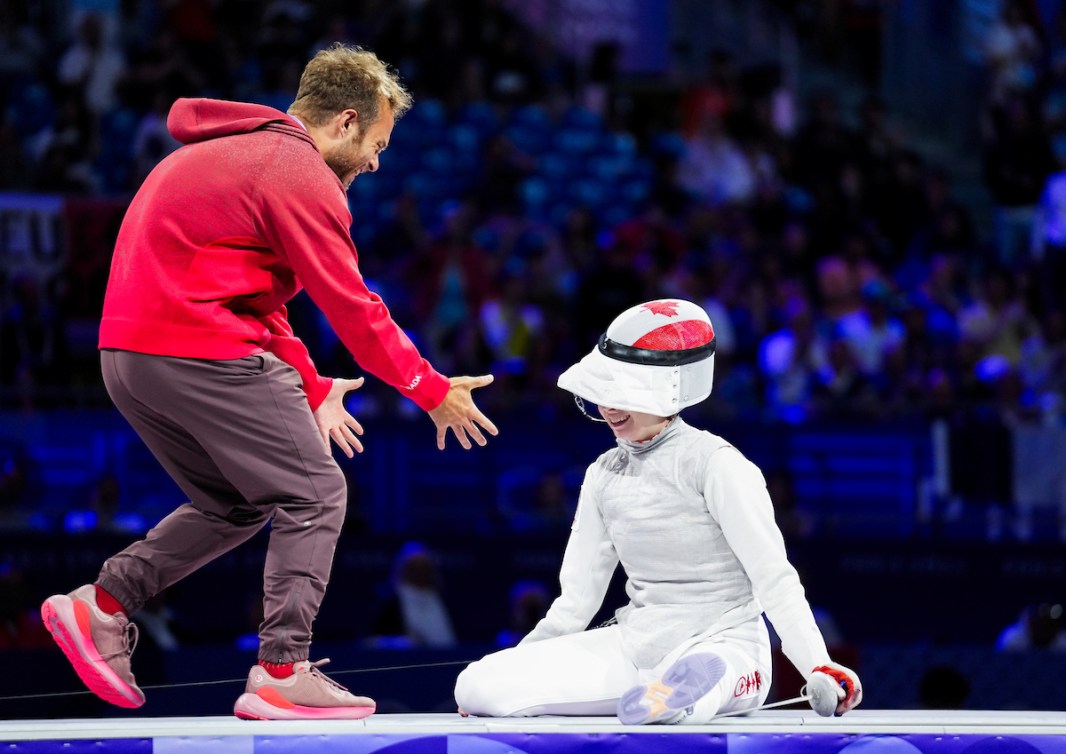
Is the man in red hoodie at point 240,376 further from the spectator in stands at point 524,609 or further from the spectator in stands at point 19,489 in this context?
the spectator in stands at point 19,489

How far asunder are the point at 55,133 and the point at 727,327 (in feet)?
14.9

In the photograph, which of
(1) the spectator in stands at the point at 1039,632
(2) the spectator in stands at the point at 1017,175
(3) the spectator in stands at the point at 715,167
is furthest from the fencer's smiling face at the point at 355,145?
(2) the spectator in stands at the point at 1017,175

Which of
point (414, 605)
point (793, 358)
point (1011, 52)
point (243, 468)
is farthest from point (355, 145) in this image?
point (1011, 52)

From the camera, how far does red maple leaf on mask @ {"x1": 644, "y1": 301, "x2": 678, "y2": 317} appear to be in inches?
135

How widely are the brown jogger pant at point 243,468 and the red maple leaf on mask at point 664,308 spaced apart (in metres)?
0.81

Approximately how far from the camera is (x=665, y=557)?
3.35m

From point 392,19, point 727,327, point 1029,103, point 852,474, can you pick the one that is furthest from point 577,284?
point 1029,103

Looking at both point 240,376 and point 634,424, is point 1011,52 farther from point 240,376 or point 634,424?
point 240,376

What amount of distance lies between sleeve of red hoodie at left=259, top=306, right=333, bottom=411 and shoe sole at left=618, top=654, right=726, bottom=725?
1.06 m

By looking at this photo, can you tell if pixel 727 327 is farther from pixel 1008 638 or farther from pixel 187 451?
pixel 187 451

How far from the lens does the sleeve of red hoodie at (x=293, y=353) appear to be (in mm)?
3443

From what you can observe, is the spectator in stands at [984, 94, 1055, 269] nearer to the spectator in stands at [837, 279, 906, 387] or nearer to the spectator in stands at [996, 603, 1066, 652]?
the spectator in stands at [837, 279, 906, 387]

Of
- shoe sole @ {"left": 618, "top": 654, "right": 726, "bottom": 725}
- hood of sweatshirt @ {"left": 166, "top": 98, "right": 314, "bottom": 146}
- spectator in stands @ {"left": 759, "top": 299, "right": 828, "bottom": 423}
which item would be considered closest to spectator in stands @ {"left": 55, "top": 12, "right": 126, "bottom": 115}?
spectator in stands @ {"left": 759, "top": 299, "right": 828, "bottom": 423}

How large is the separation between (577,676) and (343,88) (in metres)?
1.45
